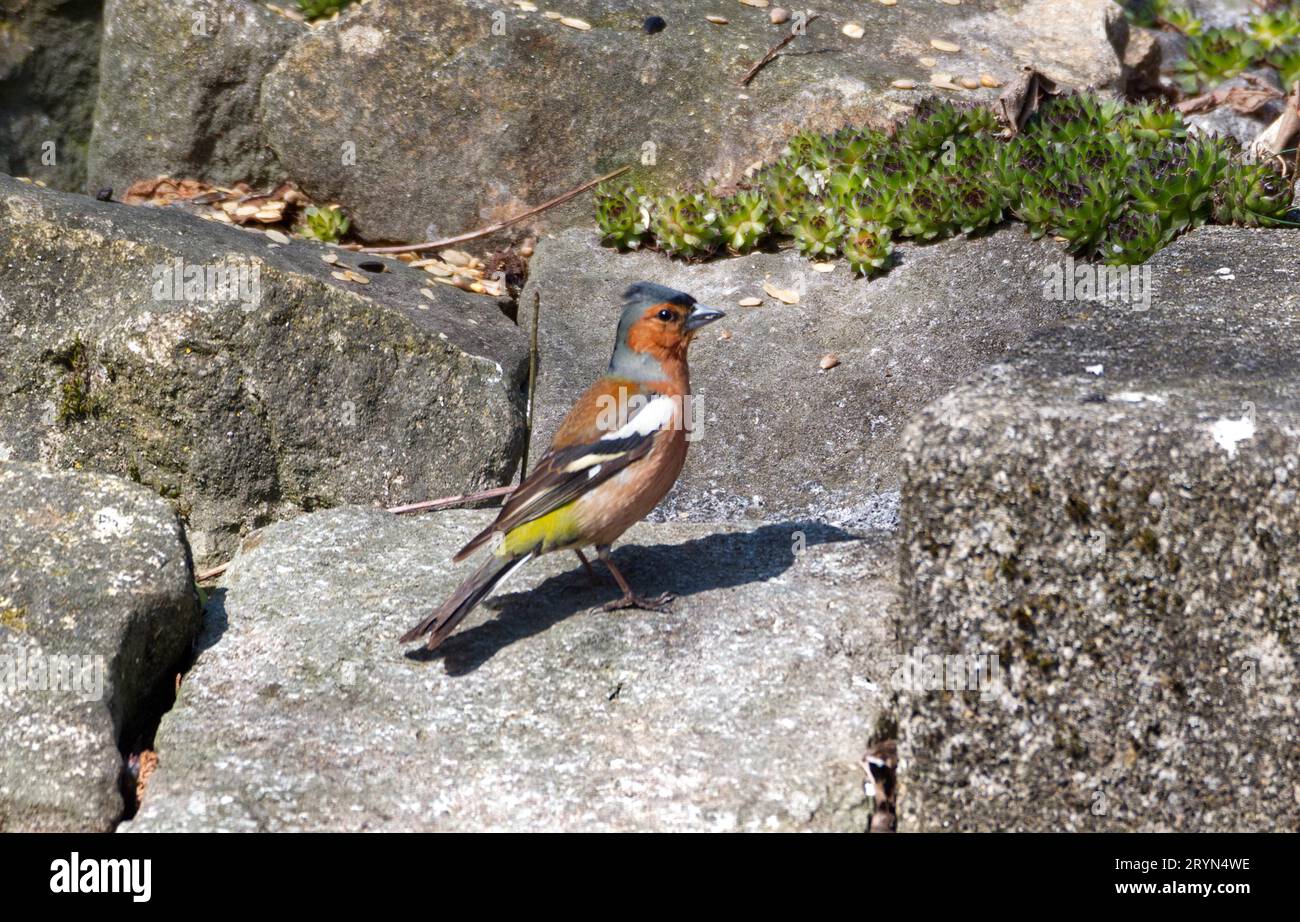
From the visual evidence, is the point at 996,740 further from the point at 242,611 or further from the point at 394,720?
the point at 242,611

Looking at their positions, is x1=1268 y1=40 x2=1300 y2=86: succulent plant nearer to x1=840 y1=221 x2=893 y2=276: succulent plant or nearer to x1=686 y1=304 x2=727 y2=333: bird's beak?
x1=840 y1=221 x2=893 y2=276: succulent plant

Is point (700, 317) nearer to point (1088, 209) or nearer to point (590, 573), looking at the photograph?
point (590, 573)

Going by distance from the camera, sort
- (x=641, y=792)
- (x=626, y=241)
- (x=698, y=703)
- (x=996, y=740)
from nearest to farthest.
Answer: (x=996, y=740), (x=641, y=792), (x=698, y=703), (x=626, y=241)

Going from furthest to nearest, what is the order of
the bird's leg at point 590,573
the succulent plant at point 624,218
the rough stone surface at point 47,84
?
the rough stone surface at point 47,84 → the succulent plant at point 624,218 → the bird's leg at point 590,573

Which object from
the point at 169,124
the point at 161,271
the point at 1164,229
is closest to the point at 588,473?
the point at 161,271

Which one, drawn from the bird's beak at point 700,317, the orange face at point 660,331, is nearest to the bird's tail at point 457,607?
the orange face at point 660,331

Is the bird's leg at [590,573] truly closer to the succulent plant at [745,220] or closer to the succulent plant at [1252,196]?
the succulent plant at [745,220]
